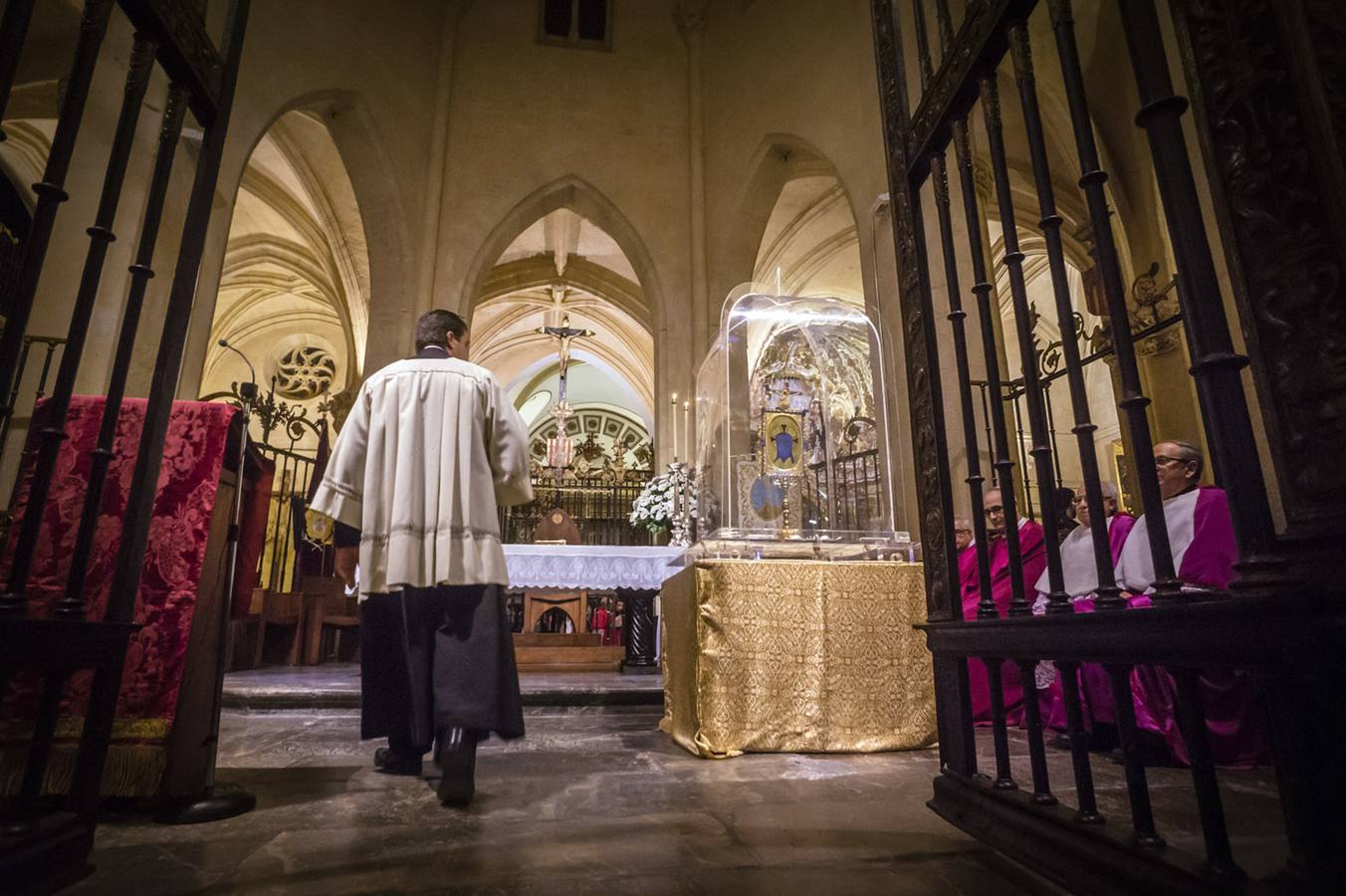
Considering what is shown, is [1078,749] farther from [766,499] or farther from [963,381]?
[766,499]

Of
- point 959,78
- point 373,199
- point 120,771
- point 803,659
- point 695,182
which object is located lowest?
point 120,771

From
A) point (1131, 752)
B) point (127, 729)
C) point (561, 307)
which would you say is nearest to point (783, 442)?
point (1131, 752)

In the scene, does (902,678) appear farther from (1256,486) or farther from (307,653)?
(307,653)

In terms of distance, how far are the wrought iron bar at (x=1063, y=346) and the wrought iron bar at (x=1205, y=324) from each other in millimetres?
229

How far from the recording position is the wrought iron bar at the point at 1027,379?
4.77 feet

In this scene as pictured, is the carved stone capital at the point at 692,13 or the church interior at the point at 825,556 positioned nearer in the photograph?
the church interior at the point at 825,556

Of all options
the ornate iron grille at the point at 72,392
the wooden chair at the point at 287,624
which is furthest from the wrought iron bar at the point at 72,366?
the wooden chair at the point at 287,624

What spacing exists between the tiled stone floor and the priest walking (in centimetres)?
26

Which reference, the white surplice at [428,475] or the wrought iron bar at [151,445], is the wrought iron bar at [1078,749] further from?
the wrought iron bar at [151,445]

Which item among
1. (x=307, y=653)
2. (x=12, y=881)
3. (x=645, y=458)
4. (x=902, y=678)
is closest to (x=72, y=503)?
(x=12, y=881)

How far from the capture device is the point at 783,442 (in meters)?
3.83

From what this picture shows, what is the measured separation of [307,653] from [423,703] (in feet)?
18.0

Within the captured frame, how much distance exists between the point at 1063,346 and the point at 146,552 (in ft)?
7.81

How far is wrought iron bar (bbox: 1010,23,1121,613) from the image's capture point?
51.3 inches
